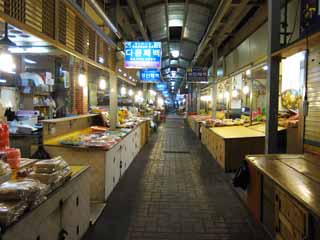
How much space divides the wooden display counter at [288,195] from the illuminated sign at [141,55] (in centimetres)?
563

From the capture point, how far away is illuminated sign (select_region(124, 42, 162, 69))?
8.55m

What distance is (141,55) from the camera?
8797 mm

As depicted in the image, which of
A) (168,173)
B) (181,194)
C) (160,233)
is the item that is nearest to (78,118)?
(168,173)

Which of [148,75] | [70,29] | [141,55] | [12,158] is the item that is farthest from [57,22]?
[148,75]

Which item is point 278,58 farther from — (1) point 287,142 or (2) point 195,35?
(2) point 195,35

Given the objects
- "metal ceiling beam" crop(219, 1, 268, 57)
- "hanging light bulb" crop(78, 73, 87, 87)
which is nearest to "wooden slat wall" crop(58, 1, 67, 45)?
"hanging light bulb" crop(78, 73, 87, 87)

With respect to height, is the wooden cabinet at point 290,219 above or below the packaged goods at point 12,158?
below

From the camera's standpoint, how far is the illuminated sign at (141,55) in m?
8.55

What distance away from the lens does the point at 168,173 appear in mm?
6418

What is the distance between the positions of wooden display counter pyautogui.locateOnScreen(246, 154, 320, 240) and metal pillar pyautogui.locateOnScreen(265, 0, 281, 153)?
2.24 ft

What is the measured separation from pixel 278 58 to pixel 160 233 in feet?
10.7

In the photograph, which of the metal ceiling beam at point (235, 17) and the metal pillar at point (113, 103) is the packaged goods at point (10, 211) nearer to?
the metal pillar at point (113, 103)

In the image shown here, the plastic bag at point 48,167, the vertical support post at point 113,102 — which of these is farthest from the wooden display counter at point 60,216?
the vertical support post at point 113,102

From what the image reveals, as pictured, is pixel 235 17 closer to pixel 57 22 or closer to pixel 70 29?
pixel 70 29
